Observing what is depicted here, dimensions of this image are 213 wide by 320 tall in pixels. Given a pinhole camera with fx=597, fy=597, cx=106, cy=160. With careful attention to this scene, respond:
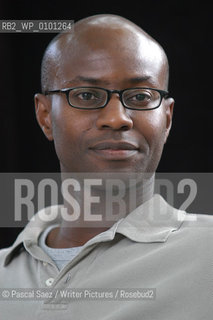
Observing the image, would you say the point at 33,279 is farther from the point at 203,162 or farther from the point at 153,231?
the point at 203,162

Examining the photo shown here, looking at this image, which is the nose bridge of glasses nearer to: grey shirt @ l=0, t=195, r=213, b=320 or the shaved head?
the shaved head

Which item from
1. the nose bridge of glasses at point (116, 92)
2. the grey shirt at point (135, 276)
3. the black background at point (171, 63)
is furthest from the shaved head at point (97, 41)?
the black background at point (171, 63)

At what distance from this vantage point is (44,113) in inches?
67.4

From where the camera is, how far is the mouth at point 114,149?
1469 mm

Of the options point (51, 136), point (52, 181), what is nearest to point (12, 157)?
point (52, 181)

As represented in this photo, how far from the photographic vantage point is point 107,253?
1.46 metres

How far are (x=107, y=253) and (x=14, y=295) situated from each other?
10.7 inches

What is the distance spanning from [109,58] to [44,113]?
0.31m

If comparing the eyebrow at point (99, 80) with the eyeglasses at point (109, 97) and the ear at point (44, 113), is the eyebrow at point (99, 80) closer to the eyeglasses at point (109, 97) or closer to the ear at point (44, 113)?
the eyeglasses at point (109, 97)

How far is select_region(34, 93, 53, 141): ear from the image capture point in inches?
66.3

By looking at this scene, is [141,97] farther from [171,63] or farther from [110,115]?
[171,63]

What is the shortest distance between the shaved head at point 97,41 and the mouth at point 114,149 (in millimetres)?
233

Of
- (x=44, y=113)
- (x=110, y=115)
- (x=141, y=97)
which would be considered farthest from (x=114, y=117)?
(x=44, y=113)

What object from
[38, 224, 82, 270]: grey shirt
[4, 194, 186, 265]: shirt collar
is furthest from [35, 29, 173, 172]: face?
[38, 224, 82, 270]: grey shirt
